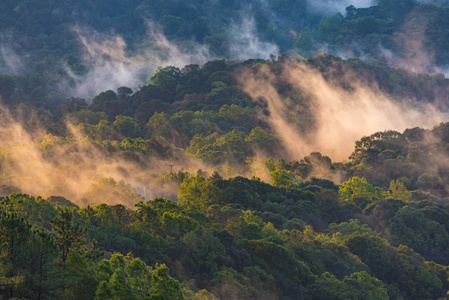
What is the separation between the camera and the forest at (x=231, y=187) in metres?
37.5

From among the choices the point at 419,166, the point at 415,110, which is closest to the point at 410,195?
the point at 419,166

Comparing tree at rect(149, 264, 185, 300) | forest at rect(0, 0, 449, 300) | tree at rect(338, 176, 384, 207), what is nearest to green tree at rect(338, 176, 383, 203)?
tree at rect(338, 176, 384, 207)

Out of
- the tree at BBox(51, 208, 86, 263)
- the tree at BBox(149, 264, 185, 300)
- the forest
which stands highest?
the forest

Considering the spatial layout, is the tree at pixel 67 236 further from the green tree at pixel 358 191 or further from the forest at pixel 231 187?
the green tree at pixel 358 191

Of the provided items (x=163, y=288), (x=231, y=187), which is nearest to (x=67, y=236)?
(x=163, y=288)

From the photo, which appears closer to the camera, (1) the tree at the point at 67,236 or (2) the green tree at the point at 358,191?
(1) the tree at the point at 67,236

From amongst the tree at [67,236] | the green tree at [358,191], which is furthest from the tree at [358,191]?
the tree at [67,236]

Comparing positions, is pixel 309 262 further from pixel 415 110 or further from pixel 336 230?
pixel 415 110

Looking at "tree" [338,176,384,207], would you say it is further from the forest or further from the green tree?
the forest

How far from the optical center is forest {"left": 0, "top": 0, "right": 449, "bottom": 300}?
1475 inches

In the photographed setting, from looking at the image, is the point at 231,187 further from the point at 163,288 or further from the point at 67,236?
the point at 163,288

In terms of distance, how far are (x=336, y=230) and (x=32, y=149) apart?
44.5m

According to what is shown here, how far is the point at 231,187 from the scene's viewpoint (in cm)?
8619

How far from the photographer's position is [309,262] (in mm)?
67812
